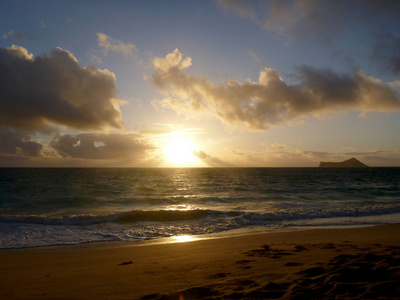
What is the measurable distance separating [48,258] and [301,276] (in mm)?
7432

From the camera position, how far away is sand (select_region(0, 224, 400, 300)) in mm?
4543

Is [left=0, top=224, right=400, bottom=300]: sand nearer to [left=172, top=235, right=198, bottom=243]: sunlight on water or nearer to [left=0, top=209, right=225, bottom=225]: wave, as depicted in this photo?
[left=172, top=235, right=198, bottom=243]: sunlight on water

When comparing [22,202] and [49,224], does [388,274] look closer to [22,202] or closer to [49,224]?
[49,224]

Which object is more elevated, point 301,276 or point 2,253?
point 301,276

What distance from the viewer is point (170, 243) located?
9953 mm

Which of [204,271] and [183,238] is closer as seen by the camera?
[204,271]

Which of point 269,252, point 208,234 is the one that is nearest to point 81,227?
point 208,234

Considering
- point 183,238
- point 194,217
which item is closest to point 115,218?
point 194,217

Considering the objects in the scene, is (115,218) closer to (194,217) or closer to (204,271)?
(194,217)

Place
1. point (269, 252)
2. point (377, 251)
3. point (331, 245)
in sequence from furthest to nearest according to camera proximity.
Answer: point (331, 245) → point (269, 252) → point (377, 251)

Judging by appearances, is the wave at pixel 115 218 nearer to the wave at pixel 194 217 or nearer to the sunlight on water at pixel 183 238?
the wave at pixel 194 217

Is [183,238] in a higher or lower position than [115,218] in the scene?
higher

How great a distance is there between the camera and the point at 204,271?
5980 mm

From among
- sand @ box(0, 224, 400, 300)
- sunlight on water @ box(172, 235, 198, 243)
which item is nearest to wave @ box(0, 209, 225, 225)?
sunlight on water @ box(172, 235, 198, 243)
